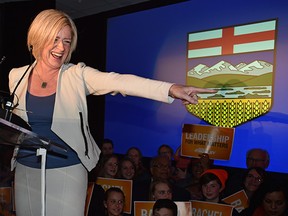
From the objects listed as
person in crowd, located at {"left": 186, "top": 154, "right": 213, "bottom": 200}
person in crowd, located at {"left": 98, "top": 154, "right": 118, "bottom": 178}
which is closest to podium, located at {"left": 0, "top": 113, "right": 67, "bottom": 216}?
person in crowd, located at {"left": 186, "top": 154, "right": 213, "bottom": 200}

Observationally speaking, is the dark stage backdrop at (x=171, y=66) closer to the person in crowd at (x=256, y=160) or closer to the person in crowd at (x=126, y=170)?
the person in crowd at (x=256, y=160)

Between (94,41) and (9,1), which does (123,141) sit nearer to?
(94,41)

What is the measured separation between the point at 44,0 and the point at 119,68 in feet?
3.85

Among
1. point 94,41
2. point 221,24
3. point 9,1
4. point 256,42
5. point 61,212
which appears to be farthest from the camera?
point 94,41

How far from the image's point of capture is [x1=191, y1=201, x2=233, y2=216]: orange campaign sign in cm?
218

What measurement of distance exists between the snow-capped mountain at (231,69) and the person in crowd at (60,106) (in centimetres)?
248

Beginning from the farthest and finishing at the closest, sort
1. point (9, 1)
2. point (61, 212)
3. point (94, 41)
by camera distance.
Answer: point (94, 41) → point (9, 1) → point (61, 212)

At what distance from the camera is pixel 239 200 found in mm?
2455

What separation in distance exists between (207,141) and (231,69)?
68cm

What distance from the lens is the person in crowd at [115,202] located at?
7.72 feet

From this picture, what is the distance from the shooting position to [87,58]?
4.91m

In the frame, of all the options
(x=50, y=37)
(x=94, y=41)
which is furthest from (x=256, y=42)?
(x=50, y=37)

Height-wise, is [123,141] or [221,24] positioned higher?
[221,24]

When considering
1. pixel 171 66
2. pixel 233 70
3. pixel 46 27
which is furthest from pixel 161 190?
pixel 46 27
